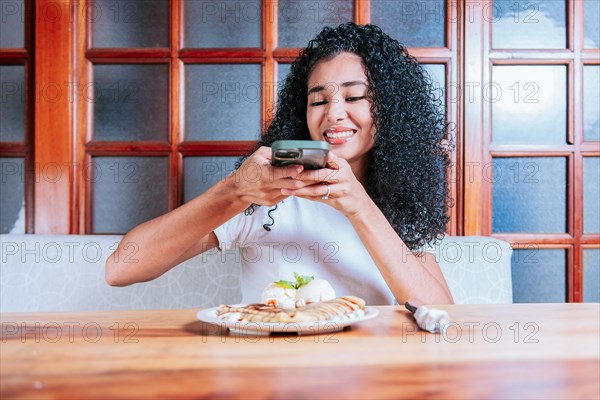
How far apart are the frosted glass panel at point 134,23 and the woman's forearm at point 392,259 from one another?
109 cm

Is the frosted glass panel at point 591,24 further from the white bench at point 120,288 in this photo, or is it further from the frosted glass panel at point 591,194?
the white bench at point 120,288

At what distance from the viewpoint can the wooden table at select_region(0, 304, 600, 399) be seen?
20.8 inches

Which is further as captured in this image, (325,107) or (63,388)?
(325,107)

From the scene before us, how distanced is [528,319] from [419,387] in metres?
0.39

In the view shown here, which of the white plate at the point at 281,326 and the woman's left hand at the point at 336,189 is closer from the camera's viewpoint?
the white plate at the point at 281,326

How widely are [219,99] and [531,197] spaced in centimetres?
113

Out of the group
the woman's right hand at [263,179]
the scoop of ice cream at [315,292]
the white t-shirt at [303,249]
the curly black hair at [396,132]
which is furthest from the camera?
the curly black hair at [396,132]

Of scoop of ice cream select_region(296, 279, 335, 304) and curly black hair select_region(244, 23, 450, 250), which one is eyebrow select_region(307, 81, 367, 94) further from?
scoop of ice cream select_region(296, 279, 335, 304)

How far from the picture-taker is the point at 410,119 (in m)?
1.53

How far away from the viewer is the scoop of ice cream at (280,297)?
81 centimetres

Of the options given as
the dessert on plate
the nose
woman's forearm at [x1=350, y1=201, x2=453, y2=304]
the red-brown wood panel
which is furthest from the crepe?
the red-brown wood panel

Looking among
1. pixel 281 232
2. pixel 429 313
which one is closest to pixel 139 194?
pixel 281 232

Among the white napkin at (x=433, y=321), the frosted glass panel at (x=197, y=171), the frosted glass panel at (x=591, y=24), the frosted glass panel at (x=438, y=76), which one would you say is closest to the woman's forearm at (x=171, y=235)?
the white napkin at (x=433, y=321)

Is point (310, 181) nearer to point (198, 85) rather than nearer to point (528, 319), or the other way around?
point (528, 319)
